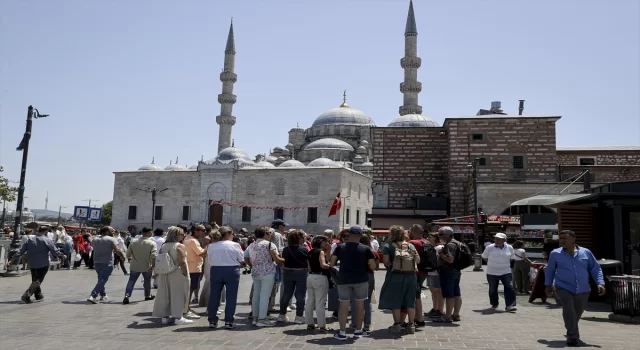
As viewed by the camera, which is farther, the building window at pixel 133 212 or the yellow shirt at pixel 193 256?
the building window at pixel 133 212

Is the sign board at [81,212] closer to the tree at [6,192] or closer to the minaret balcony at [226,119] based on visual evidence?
the tree at [6,192]

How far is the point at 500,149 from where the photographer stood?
2578 cm

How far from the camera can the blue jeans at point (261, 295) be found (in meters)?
6.27

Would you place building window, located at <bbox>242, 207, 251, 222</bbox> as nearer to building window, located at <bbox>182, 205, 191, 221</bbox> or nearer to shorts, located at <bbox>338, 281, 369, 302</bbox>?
building window, located at <bbox>182, 205, 191, 221</bbox>

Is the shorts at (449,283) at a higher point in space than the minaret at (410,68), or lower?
lower

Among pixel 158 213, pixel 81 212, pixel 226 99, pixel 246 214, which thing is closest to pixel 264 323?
pixel 81 212

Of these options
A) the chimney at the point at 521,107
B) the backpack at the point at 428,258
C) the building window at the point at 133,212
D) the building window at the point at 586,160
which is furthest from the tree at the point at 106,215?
the backpack at the point at 428,258

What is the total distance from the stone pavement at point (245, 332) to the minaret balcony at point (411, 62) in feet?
102

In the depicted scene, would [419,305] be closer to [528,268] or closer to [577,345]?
[577,345]

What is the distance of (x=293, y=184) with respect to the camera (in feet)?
126

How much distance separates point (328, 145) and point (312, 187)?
34.5ft

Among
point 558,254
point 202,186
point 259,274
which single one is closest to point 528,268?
point 558,254

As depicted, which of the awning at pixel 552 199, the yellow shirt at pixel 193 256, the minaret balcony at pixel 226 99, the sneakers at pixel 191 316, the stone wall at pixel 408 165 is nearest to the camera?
the sneakers at pixel 191 316

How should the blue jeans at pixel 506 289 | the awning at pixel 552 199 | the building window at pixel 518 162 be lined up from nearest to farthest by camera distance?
the blue jeans at pixel 506 289 < the awning at pixel 552 199 < the building window at pixel 518 162
